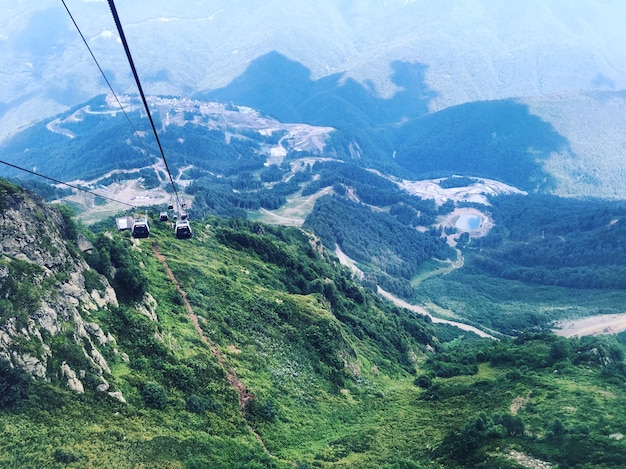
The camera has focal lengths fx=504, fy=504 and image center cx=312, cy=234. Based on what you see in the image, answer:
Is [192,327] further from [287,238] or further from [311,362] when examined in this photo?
[287,238]

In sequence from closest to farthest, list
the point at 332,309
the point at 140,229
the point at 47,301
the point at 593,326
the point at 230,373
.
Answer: the point at 47,301
the point at 230,373
the point at 140,229
the point at 332,309
the point at 593,326

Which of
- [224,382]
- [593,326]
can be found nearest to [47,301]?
[224,382]

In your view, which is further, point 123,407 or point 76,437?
point 123,407

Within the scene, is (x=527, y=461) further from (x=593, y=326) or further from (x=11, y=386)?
(x=593, y=326)

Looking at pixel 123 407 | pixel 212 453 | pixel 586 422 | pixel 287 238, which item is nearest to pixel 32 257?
pixel 123 407

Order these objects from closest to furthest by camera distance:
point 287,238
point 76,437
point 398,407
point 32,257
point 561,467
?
point 76,437 → point 561,467 → point 32,257 → point 398,407 → point 287,238

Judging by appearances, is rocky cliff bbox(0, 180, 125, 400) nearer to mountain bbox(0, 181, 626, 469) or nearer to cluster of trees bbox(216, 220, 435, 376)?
mountain bbox(0, 181, 626, 469)
